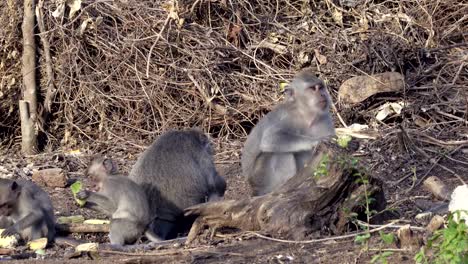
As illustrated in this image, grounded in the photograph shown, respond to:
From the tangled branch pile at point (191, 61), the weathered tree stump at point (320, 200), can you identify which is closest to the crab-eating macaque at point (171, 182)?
the weathered tree stump at point (320, 200)

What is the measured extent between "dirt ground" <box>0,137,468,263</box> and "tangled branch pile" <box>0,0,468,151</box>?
1040 mm

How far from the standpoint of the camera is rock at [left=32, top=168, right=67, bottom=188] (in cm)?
985

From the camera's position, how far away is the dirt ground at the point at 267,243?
20.0 feet

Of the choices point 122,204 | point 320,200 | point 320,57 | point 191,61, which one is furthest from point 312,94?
point 191,61

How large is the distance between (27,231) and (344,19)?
568 cm

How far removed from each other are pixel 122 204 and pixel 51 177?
273 cm

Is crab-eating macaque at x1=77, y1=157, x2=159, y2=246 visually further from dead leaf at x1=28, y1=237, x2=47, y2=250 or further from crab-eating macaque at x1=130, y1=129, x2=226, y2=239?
dead leaf at x1=28, y1=237, x2=47, y2=250

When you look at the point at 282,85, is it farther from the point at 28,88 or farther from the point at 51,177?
the point at 28,88

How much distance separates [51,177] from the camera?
32.4ft

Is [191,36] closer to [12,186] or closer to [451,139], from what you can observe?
[451,139]

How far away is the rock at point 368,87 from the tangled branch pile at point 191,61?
157 mm

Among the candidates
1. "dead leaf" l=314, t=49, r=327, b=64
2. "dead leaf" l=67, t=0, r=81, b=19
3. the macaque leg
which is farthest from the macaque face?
"dead leaf" l=67, t=0, r=81, b=19

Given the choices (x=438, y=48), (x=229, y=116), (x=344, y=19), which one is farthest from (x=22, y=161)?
(x=438, y=48)

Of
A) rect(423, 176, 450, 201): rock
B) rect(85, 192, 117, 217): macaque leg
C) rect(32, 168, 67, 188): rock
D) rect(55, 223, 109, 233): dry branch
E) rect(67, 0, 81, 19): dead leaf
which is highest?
rect(67, 0, 81, 19): dead leaf
